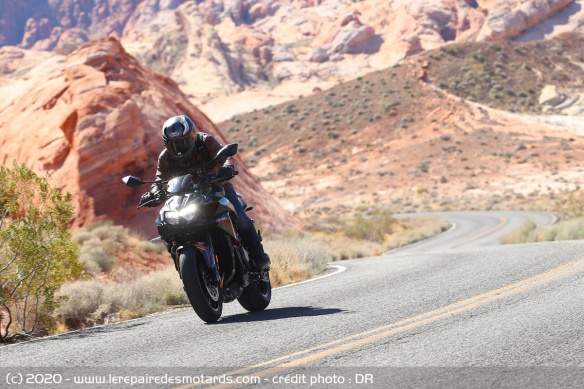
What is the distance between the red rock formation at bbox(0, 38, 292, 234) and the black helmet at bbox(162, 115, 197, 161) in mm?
13339

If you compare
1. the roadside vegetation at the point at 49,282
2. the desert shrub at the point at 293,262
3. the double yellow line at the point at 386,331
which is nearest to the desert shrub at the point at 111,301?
the roadside vegetation at the point at 49,282

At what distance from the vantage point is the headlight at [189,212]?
294 inches

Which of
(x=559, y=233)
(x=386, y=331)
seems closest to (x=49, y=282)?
(x=386, y=331)

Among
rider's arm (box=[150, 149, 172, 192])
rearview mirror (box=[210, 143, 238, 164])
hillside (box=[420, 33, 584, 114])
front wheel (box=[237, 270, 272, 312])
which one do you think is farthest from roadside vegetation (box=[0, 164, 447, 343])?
hillside (box=[420, 33, 584, 114])

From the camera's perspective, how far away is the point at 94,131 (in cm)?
2130

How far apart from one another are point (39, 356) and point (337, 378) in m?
3.15

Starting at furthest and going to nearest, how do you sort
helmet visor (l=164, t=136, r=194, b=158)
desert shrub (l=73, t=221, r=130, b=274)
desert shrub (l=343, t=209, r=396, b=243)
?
desert shrub (l=343, t=209, r=396, b=243), desert shrub (l=73, t=221, r=130, b=274), helmet visor (l=164, t=136, r=194, b=158)

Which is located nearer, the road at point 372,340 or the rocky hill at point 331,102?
the road at point 372,340

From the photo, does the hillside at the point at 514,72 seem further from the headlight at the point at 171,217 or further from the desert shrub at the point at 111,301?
the headlight at the point at 171,217

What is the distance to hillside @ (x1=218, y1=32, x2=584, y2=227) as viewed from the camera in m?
59.2

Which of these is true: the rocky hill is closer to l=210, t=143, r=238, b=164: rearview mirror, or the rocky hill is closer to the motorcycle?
the motorcycle

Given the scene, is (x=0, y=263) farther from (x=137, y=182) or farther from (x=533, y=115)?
(x=533, y=115)

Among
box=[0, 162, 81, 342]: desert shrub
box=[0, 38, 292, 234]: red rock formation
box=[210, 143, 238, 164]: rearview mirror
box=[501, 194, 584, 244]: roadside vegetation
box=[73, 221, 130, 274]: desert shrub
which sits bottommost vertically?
box=[501, 194, 584, 244]: roadside vegetation

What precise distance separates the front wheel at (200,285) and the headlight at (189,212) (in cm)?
32
